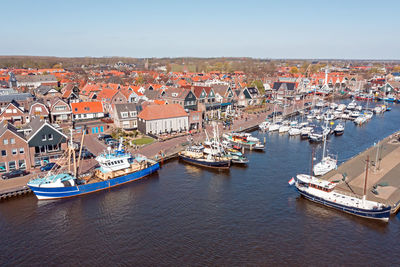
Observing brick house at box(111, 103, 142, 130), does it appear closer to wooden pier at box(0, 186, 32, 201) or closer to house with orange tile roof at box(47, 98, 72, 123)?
house with orange tile roof at box(47, 98, 72, 123)

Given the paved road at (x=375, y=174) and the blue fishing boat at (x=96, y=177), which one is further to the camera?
the paved road at (x=375, y=174)

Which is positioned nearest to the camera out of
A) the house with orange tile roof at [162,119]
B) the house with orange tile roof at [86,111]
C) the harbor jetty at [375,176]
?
the harbor jetty at [375,176]

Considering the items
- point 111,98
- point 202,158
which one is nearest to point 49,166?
point 202,158

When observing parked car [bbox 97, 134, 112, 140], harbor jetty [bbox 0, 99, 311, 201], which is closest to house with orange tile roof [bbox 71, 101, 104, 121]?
parked car [bbox 97, 134, 112, 140]

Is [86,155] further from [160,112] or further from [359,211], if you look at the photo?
[359,211]

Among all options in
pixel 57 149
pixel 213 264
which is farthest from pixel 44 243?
pixel 57 149

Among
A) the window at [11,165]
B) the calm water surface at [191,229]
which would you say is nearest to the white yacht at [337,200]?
the calm water surface at [191,229]

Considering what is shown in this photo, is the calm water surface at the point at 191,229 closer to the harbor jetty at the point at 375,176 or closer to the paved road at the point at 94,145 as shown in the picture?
the harbor jetty at the point at 375,176
